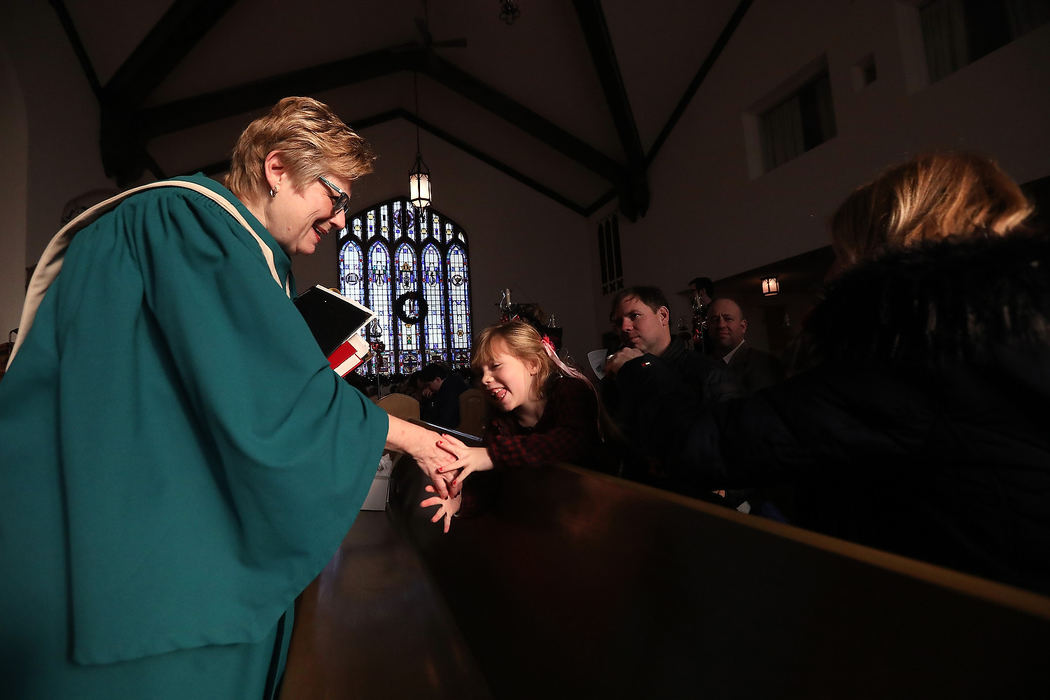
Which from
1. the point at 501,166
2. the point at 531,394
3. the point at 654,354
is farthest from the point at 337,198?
the point at 501,166

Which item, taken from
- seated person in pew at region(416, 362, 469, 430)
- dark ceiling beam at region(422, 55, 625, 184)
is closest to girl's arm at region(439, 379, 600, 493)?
seated person in pew at region(416, 362, 469, 430)

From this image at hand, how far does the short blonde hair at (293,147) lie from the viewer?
1.15 meters

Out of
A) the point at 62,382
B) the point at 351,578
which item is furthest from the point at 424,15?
the point at 62,382

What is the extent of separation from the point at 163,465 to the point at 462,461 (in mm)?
769

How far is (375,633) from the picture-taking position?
1662 millimetres

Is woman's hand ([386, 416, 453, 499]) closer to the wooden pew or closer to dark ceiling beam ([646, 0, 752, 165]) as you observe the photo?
the wooden pew

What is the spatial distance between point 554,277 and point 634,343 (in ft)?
33.9

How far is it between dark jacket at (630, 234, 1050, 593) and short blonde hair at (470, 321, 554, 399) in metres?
1.05

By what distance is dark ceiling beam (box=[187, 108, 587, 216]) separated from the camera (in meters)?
11.6

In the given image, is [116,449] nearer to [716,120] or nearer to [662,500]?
[662,500]

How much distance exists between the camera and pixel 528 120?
9.99 m

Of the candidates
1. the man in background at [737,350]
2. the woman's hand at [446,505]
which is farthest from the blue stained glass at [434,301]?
the woman's hand at [446,505]

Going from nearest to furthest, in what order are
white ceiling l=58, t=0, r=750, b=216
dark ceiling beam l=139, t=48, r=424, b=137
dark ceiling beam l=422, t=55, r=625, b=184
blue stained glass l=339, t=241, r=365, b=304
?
white ceiling l=58, t=0, r=750, b=216
dark ceiling beam l=139, t=48, r=424, b=137
dark ceiling beam l=422, t=55, r=625, b=184
blue stained glass l=339, t=241, r=365, b=304

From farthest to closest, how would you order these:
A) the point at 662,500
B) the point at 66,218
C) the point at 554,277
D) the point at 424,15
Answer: the point at 554,277, the point at 424,15, the point at 66,218, the point at 662,500
